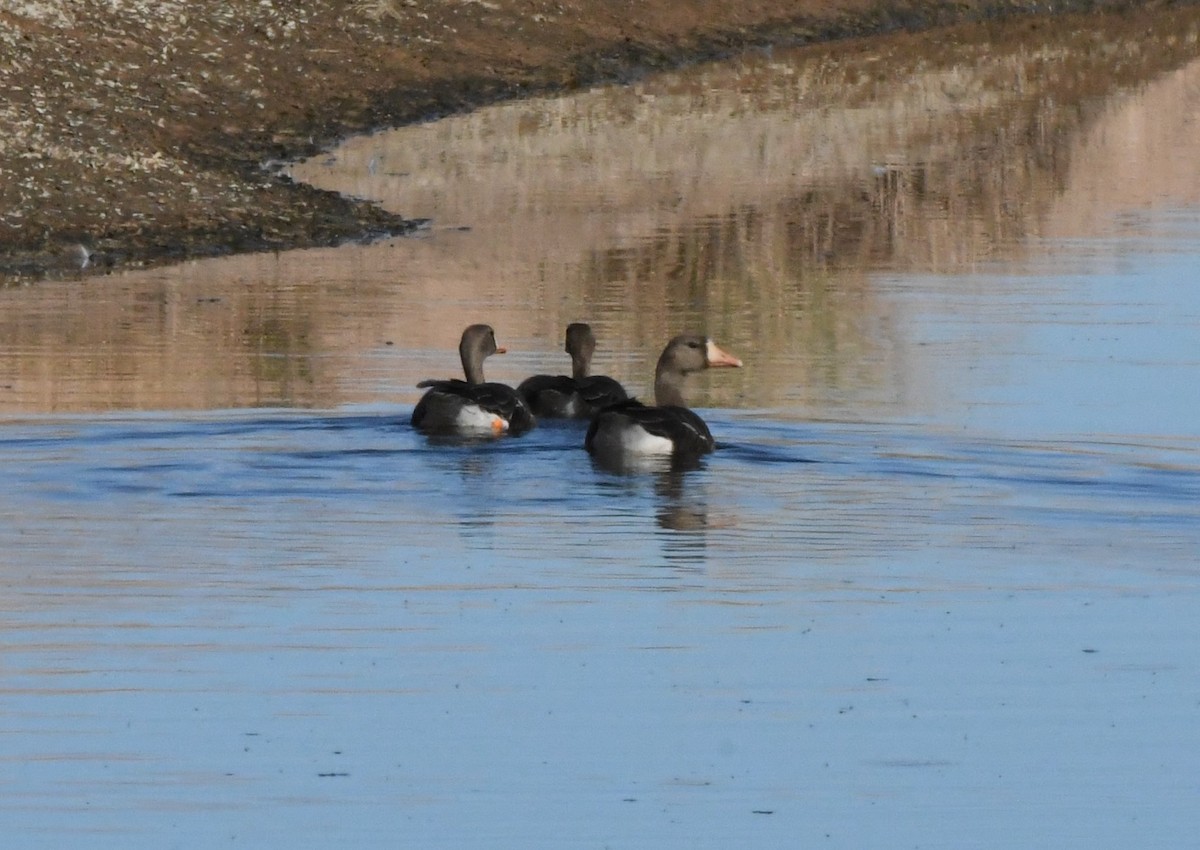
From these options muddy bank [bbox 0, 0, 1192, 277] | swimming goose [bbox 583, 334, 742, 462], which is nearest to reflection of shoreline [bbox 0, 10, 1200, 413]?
muddy bank [bbox 0, 0, 1192, 277]

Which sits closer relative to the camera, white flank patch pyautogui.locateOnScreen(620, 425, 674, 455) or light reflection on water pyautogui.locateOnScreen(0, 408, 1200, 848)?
light reflection on water pyautogui.locateOnScreen(0, 408, 1200, 848)

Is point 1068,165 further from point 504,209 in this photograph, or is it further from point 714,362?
point 714,362

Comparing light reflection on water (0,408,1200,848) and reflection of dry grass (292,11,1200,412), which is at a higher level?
reflection of dry grass (292,11,1200,412)

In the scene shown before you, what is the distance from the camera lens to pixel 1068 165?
36.9 meters

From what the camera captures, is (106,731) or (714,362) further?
(714,362)

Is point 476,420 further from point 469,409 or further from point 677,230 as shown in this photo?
point 677,230

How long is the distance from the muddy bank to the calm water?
1.43 m

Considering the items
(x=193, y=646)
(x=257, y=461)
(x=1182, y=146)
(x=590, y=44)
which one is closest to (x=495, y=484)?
(x=257, y=461)

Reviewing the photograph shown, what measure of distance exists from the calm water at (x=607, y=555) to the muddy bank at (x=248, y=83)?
1.43 metres

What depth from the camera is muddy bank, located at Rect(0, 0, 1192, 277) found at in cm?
2736

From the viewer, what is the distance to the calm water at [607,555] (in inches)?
351

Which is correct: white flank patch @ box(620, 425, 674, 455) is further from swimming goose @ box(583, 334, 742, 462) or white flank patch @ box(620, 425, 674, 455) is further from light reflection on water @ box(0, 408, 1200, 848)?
light reflection on water @ box(0, 408, 1200, 848)

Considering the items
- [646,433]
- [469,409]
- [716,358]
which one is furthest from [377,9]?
[646,433]

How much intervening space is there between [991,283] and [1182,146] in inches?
572
